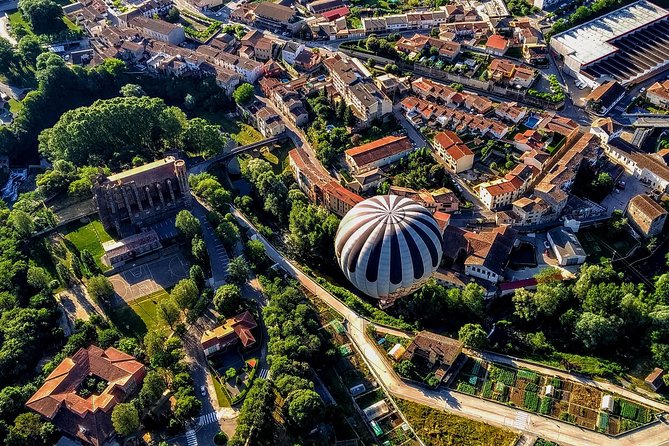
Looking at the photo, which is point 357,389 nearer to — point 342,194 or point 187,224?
point 342,194

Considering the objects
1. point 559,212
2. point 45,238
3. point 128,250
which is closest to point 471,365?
point 559,212

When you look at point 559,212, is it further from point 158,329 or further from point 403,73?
point 158,329

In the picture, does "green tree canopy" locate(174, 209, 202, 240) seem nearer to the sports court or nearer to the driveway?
the sports court

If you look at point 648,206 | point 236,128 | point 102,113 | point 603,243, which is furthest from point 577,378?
point 102,113

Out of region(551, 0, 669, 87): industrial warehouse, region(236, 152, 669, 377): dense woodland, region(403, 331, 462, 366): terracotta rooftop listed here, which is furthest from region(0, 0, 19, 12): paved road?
region(403, 331, 462, 366): terracotta rooftop

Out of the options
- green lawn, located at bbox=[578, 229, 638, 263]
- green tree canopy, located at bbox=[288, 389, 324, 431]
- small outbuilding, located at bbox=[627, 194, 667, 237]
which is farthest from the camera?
green lawn, located at bbox=[578, 229, 638, 263]

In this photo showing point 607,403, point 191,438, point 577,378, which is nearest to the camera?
point 607,403
